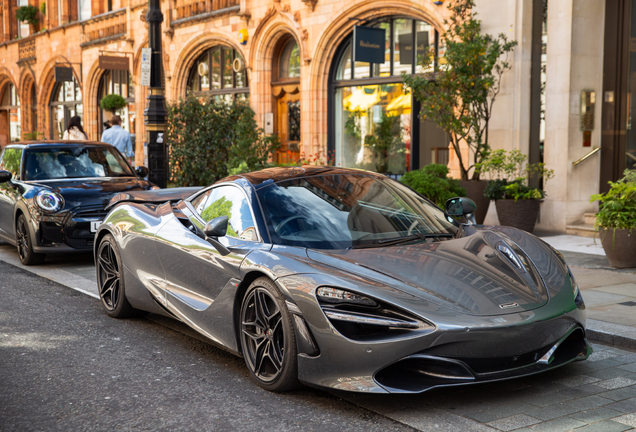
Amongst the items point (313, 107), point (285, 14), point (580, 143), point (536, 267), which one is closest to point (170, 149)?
point (313, 107)

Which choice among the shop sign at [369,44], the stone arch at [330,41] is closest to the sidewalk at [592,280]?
the shop sign at [369,44]

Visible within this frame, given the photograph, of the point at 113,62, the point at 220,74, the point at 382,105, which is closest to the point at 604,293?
the point at 382,105

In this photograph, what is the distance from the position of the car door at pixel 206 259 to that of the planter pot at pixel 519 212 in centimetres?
629

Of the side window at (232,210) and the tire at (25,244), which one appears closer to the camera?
the side window at (232,210)

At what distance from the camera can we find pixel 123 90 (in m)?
26.2

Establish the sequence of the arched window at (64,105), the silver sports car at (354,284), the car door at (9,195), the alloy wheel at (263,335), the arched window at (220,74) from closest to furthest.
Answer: the silver sports car at (354,284), the alloy wheel at (263,335), the car door at (9,195), the arched window at (220,74), the arched window at (64,105)

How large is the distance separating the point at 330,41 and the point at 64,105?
717 inches

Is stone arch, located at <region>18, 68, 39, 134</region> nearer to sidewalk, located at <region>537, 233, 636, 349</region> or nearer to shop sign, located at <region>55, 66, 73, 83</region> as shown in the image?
shop sign, located at <region>55, 66, 73, 83</region>

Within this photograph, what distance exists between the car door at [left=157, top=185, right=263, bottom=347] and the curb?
2.69 meters

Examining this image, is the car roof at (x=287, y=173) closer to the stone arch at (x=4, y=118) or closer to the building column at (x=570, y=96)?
the building column at (x=570, y=96)

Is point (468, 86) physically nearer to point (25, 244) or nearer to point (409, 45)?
point (409, 45)

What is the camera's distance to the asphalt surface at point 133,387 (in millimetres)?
3789

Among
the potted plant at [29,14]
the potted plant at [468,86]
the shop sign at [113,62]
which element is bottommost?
the potted plant at [468,86]

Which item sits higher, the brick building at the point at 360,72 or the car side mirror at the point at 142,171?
the brick building at the point at 360,72
